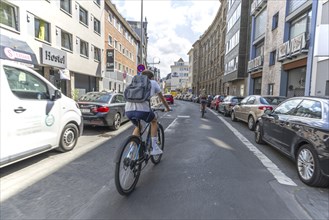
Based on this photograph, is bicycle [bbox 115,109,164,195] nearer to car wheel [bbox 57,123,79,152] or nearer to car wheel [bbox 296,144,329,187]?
car wheel [bbox 57,123,79,152]

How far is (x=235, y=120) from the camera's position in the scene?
490 inches

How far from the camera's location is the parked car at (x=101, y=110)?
25.2 ft

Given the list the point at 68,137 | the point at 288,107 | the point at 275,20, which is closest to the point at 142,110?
the point at 68,137

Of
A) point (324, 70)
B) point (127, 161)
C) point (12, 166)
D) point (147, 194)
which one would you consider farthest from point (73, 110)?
point (324, 70)

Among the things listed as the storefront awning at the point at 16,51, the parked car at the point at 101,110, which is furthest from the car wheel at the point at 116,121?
the storefront awning at the point at 16,51

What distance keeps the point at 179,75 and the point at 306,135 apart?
116 meters

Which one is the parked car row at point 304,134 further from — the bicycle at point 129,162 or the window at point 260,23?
the window at point 260,23

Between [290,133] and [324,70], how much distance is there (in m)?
9.89

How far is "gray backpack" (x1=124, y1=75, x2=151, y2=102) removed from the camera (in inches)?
141

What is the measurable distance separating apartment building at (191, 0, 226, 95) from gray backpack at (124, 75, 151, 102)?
38418 mm

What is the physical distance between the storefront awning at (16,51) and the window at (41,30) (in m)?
1.73

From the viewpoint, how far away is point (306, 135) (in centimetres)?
384

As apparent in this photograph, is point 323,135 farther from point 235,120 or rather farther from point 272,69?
point 272,69

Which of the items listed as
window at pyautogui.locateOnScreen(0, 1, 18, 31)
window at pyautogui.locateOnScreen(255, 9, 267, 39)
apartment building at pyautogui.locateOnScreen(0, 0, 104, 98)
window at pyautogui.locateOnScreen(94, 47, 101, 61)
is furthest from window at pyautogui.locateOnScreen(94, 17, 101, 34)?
window at pyautogui.locateOnScreen(255, 9, 267, 39)
